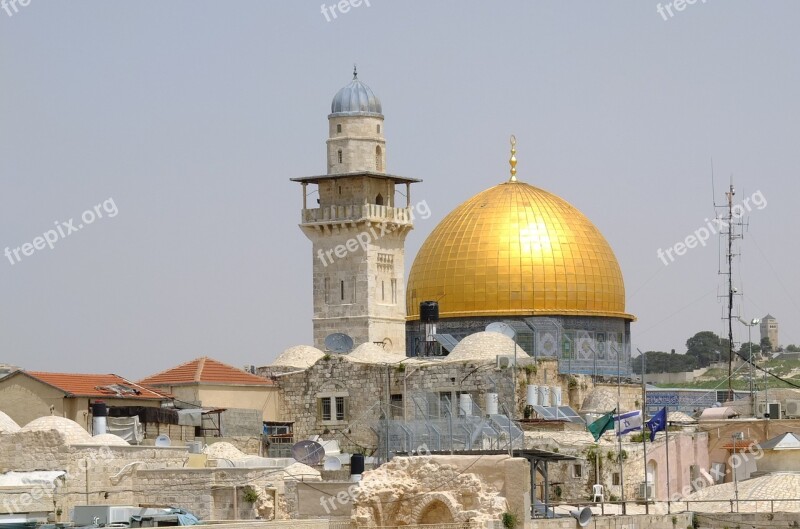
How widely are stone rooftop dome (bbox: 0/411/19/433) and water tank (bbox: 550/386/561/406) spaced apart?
46.4 ft

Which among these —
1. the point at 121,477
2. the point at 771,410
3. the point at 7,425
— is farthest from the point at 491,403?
the point at 121,477

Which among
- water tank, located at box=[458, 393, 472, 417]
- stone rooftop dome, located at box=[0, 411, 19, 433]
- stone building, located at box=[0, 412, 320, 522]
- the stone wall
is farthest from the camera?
the stone wall

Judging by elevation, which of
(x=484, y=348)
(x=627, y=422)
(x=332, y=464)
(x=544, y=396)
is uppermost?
(x=484, y=348)

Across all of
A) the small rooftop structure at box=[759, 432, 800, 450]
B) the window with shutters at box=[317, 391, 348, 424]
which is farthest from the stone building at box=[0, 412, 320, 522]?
the small rooftop structure at box=[759, 432, 800, 450]

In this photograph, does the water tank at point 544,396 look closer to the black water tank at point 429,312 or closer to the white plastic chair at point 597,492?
the white plastic chair at point 597,492

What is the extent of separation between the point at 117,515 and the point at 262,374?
81.3 ft

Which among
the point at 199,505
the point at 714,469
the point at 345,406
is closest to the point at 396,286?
the point at 345,406

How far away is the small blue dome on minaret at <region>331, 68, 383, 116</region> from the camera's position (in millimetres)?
65812

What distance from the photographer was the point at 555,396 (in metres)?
55.4

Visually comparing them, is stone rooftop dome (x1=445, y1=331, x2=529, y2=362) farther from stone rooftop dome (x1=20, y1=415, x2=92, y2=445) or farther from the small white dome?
stone rooftop dome (x1=20, y1=415, x2=92, y2=445)

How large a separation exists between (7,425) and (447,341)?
736 inches

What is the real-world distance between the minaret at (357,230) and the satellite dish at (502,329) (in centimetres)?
402

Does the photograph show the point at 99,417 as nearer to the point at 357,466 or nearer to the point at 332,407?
the point at 357,466

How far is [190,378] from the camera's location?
56.0 metres
